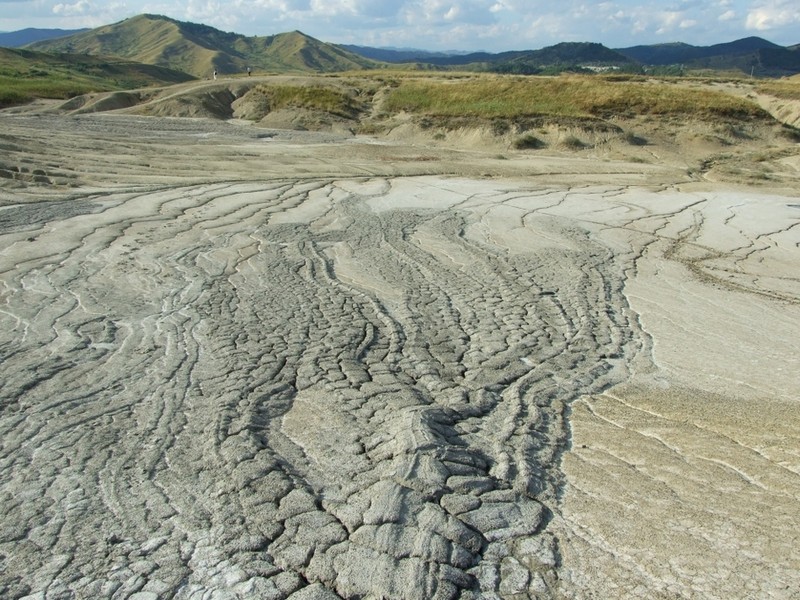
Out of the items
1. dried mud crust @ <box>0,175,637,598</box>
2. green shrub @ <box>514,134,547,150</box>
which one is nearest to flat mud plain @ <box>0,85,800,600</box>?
dried mud crust @ <box>0,175,637,598</box>

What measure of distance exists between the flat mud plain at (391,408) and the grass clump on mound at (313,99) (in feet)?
64.2

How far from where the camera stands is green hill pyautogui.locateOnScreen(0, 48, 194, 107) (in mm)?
41406

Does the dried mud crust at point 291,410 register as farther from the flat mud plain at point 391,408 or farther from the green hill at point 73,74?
the green hill at point 73,74

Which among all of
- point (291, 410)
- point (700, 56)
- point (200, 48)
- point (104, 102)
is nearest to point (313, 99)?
point (104, 102)

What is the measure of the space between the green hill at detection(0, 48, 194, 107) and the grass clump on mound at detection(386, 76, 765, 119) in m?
21.1

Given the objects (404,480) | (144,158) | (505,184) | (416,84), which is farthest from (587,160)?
(404,480)

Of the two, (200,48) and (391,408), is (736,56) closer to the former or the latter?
(200,48)

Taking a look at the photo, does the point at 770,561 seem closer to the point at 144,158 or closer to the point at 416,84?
the point at 144,158

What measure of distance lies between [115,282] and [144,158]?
992 cm

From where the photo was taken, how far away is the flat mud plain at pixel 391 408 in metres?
3.01

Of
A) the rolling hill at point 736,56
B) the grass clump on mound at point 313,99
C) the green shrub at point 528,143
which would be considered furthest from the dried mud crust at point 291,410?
the rolling hill at point 736,56

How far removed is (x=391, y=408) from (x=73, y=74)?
63238mm

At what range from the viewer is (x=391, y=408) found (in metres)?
4.52

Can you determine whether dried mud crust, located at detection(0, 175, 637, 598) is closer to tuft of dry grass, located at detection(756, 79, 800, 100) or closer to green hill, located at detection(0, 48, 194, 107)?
tuft of dry grass, located at detection(756, 79, 800, 100)
